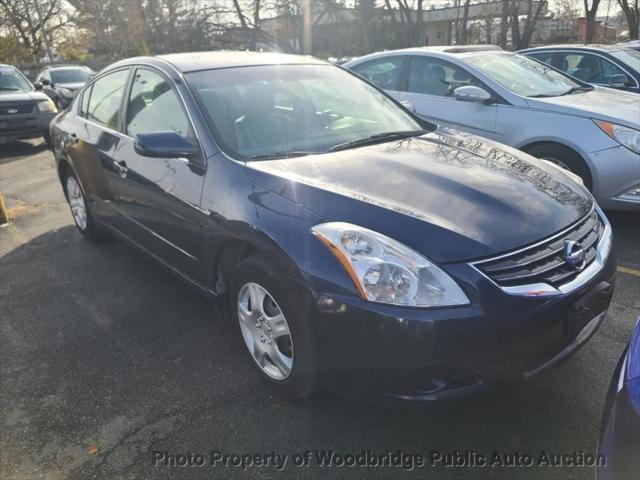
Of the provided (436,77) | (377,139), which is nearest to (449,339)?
(377,139)

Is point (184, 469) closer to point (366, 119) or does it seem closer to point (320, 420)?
point (320, 420)

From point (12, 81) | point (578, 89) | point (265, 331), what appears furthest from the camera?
point (12, 81)

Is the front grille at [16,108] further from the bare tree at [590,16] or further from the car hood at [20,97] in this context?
the bare tree at [590,16]

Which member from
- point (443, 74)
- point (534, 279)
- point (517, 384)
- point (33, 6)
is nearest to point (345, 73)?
point (443, 74)

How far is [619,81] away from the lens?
7.31 metres

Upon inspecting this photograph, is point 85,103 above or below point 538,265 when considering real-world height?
above

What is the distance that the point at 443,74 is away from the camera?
571 centimetres

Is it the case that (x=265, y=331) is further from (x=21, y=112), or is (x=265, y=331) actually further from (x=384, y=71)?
(x=21, y=112)

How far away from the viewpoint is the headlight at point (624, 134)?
439 cm

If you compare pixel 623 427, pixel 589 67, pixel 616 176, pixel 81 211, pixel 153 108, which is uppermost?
pixel 153 108

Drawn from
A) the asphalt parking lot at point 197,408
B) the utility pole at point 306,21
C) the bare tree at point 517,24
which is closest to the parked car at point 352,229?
the asphalt parking lot at point 197,408

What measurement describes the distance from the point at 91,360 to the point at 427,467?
6.61ft

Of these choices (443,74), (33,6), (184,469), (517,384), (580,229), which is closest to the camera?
(517,384)

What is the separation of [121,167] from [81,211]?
1.55 meters
